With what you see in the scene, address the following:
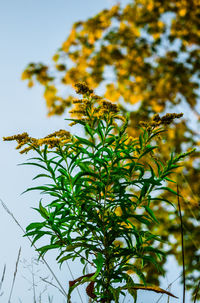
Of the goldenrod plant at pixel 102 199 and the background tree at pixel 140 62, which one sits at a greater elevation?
the background tree at pixel 140 62

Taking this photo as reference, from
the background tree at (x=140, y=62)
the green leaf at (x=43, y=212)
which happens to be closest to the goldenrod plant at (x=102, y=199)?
the green leaf at (x=43, y=212)

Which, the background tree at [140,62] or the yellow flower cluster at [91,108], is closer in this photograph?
the yellow flower cluster at [91,108]

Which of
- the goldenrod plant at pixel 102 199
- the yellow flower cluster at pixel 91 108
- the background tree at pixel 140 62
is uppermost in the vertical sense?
the background tree at pixel 140 62

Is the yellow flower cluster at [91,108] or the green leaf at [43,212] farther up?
the yellow flower cluster at [91,108]

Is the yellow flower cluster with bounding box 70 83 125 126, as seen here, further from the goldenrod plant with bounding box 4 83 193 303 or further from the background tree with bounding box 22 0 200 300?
the background tree with bounding box 22 0 200 300

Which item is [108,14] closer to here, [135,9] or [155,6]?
[135,9]

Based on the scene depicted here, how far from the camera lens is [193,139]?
587 centimetres

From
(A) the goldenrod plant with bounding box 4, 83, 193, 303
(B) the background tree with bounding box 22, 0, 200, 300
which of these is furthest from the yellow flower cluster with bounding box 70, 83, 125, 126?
(B) the background tree with bounding box 22, 0, 200, 300

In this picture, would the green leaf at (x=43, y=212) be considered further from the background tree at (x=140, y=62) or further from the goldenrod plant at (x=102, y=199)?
the background tree at (x=140, y=62)

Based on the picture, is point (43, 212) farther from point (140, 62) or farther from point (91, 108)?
point (140, 62)

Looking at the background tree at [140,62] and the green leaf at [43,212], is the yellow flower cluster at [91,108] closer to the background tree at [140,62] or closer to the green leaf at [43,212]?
the green leaf at [43,212]

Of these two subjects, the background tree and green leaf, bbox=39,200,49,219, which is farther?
the background tree

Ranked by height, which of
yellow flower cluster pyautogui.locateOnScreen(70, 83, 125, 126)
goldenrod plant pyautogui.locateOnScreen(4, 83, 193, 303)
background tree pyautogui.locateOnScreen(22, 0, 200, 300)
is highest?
background tree pyautogui.locateOnScreen(22, 0, 200, 300)

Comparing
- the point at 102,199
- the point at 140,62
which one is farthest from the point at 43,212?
the point at 140,62
